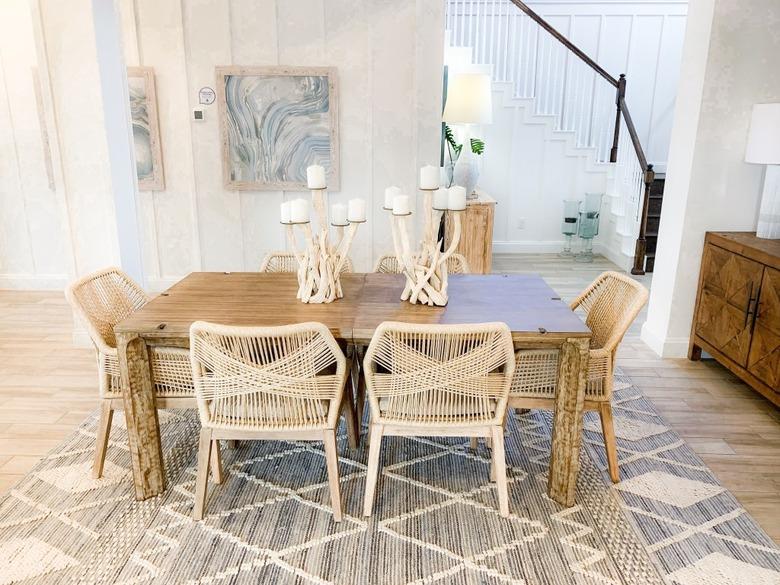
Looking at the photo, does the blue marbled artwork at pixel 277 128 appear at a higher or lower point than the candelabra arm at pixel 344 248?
higher

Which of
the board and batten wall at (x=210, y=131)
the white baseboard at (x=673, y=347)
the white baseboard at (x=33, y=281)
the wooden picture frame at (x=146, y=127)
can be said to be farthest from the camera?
the white baseboard at (x=33, y=281)

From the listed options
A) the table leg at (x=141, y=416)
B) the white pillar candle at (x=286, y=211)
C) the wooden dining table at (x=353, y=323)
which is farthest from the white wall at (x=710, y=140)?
the table leg at (x=141, y=416)

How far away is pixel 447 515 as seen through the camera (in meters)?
2.35

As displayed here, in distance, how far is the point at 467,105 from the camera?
5.17 metres

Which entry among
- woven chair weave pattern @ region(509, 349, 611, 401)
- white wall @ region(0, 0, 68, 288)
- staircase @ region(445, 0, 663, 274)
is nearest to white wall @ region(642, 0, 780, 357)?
woven chair weave pattern @ region(509, 349, 611, 401)

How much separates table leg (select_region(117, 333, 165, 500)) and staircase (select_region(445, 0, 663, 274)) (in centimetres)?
514

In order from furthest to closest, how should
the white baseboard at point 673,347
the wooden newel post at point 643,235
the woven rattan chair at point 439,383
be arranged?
the wooden newel post at point 643,235
the white baseboard at point 673,347
the woven rattan chair at point 439,383

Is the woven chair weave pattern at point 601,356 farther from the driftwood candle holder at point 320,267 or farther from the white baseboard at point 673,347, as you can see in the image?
the white baseboard at point 673,347

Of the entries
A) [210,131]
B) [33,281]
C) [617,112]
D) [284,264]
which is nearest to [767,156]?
[284,264]

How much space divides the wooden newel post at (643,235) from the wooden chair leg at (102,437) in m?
5.11

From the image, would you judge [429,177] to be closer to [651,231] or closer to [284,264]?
[284,264]

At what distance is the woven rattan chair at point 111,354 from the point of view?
7.72 ft

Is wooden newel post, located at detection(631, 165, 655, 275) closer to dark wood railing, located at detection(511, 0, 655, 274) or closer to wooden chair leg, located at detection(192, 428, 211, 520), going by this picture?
dark wood railing, located at detection(511, 0, 655, 274)

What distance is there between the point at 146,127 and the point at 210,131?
1.74 feet
